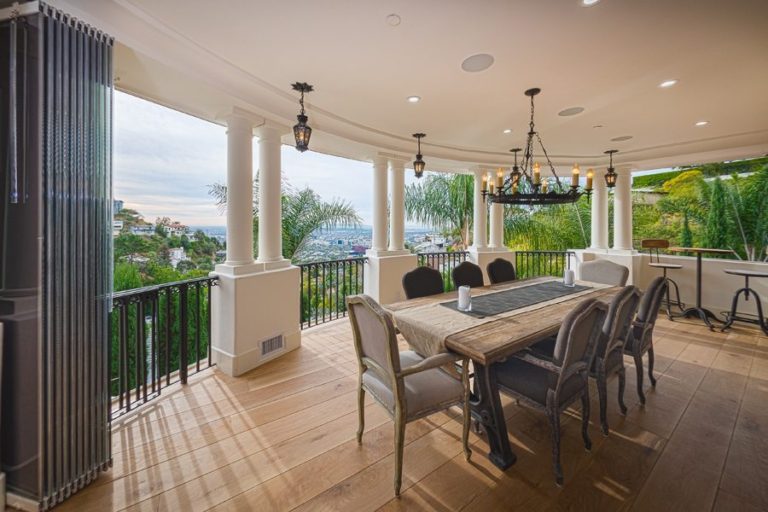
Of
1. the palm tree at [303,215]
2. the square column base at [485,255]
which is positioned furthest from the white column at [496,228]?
the palm tree at [303,215]

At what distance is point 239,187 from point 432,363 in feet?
8.56

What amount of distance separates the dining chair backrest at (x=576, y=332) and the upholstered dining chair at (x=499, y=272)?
212 centimetres

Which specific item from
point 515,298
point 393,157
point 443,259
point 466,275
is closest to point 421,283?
point 466,275

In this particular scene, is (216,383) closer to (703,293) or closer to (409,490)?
(409,490)

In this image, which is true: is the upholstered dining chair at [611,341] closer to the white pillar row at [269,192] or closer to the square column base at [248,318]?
the square column base at [248,318]

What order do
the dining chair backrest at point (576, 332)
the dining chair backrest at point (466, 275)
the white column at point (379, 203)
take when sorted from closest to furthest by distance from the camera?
the dining chair backrest at point (576, 332), the dining chair backrest at point (466, 275), the white column at point (379, 203)

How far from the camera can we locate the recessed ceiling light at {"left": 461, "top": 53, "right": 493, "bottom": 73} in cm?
239

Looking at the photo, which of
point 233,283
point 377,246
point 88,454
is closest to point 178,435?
point 88,454

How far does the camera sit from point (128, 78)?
8.27 ft

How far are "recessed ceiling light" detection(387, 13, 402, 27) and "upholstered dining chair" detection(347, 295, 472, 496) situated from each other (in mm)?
1725

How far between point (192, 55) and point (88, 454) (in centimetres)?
269

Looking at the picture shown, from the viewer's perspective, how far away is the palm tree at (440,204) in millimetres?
7547

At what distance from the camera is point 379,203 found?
4.94 meters

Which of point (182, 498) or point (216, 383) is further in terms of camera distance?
point (216, 383)
